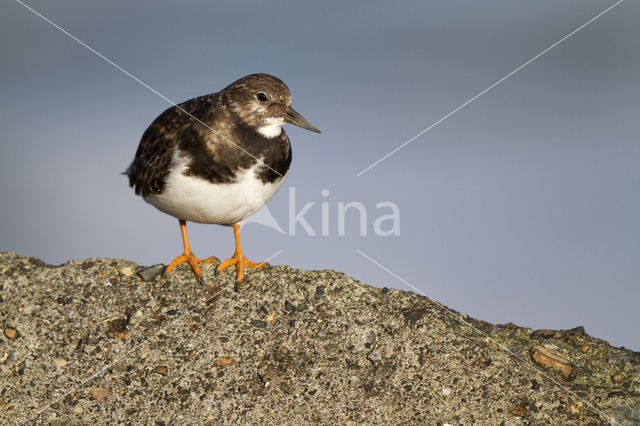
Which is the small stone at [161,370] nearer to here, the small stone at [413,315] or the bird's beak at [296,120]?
the small stone at [413,315]

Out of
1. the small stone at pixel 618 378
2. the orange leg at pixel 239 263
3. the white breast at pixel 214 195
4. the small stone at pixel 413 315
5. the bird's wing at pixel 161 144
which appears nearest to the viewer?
the small stone at pixel 618 378

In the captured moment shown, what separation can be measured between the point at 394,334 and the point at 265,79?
3.07 metres

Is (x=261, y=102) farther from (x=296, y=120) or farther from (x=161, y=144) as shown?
(x=161, y=144)

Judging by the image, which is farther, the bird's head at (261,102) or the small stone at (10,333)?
the bird's head at (261,102)

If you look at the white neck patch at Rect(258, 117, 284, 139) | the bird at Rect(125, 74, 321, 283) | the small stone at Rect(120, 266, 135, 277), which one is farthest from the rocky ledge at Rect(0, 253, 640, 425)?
the white neck patch at Rect(258, 117, 284, 139)

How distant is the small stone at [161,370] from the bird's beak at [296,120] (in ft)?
9.60

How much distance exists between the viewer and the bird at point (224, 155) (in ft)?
18.7

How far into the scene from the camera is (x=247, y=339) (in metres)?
5.45

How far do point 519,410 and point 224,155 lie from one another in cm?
369

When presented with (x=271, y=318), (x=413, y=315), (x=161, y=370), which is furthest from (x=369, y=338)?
(x=161, y=370)

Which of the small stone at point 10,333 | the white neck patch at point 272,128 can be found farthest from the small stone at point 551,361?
the small stone at point 10,333

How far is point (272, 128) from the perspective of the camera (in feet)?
19.8

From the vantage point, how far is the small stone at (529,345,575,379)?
5121mm

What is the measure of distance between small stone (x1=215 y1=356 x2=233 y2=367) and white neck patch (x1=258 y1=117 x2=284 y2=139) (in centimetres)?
235
